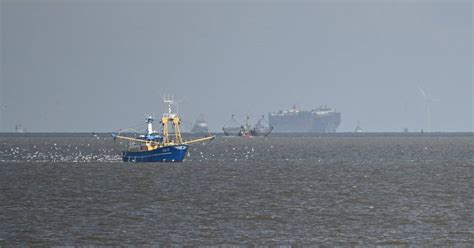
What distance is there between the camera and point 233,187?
102m

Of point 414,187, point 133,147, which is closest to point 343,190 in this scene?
point 414,187

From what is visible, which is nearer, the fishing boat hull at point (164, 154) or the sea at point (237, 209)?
the sea at point (237, 209)

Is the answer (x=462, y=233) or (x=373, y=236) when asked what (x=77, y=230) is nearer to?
(x=373, y=236)

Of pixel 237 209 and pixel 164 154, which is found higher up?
pixel 164 154

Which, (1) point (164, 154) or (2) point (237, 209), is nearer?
(2) point (237, 209)

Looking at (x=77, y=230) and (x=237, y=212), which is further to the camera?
(x=237, y=212)

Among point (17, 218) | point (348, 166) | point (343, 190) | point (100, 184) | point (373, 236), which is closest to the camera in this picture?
point (373, 236)

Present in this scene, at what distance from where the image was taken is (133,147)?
16700cm

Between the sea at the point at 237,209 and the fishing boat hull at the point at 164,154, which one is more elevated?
the fishing boat hull at the point at 164,154

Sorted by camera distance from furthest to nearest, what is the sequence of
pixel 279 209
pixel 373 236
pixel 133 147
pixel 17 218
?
pixel 133 147 < pixel 279 209 < pixel 17 218 < pixel 373 236

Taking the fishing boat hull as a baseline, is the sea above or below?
below

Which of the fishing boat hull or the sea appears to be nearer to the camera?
the sea

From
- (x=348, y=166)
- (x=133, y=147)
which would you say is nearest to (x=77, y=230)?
(x=348, y=166)

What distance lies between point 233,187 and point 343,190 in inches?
410
